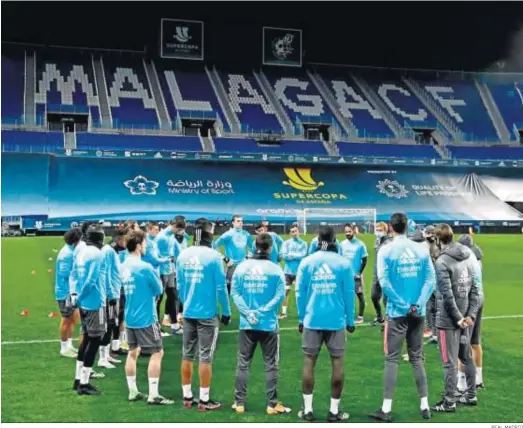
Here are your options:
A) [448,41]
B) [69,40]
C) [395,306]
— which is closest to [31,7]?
[69,40]

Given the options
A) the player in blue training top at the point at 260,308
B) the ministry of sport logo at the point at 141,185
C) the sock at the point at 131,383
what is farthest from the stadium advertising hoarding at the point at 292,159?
the player in blue training top at the point at 260,308

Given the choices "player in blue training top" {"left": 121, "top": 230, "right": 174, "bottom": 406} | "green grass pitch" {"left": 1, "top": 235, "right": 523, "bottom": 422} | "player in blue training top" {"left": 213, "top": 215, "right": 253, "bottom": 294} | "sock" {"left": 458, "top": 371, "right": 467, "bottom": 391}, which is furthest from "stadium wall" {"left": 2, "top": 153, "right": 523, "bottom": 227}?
"sock" {"left": 458, "top": 371, "right": 467, "bottom": 391}

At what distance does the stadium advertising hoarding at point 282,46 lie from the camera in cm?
5234

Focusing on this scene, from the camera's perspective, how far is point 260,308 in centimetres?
749

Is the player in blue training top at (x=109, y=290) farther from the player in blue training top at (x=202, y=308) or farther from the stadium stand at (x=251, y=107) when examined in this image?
the stadium stand at (x=251, y=107)

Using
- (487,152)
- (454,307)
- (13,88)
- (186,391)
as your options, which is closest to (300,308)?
(186,391)

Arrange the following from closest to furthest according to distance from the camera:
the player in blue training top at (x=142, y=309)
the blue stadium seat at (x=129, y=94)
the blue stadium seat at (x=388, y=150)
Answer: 1. the player in blue training top at (x=142, y=309)
2. the blue stadium seat at (x=129, y=94)
3. the blue stadium seat at (x=388, y=150)

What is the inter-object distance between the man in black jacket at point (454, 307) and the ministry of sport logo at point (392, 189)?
38911 millimetres

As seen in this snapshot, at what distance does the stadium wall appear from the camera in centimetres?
4041

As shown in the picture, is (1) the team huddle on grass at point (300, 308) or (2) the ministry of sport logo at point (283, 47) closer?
(1) the team huddle on grass at point (300, 308)

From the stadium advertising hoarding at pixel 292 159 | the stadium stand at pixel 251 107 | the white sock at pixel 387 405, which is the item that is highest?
the stadium stand at pixel 251 107

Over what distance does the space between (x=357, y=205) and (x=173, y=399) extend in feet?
124

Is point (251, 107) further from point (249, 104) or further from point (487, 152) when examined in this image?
point (487, 152)

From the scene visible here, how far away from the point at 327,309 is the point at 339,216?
35.8 metres
